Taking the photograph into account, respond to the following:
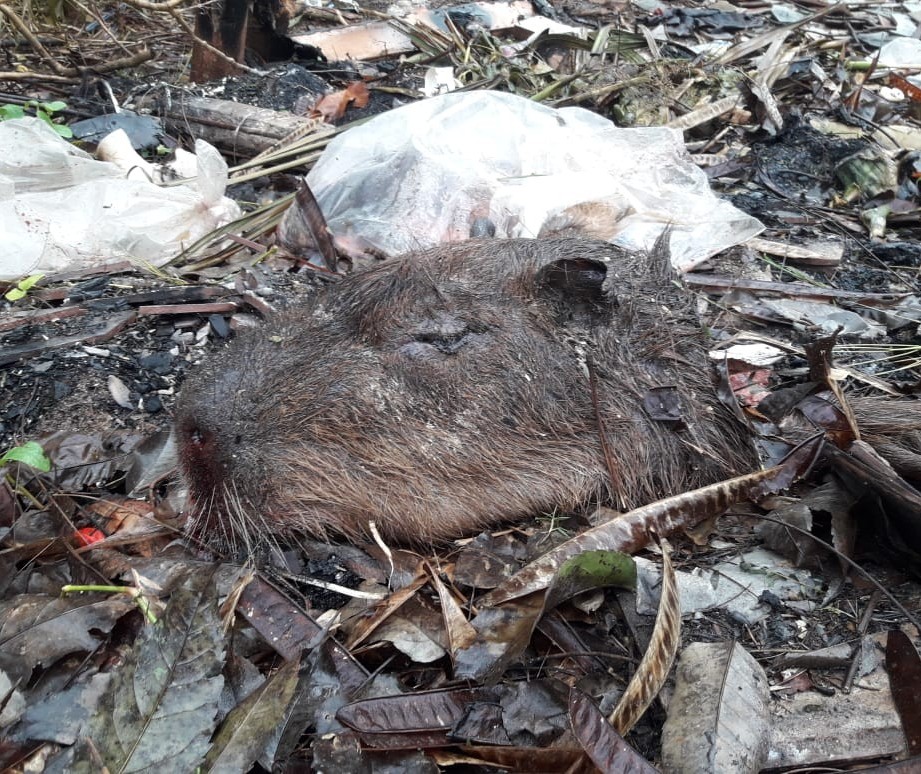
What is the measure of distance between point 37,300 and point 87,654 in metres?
2.22

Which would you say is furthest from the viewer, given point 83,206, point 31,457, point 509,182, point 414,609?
point 83,206

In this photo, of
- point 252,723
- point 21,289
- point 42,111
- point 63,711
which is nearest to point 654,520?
point 252,723

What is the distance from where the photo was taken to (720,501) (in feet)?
8.75

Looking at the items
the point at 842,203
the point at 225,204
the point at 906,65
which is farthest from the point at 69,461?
the point at 906,65

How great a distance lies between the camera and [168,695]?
1785mm

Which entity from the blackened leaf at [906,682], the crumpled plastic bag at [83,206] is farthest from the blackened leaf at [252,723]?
the crumpled plastic bag at [83,206]

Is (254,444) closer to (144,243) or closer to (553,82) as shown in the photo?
(144,243)

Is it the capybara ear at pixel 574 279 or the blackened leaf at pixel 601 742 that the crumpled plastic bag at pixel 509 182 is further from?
the blackened leaf at pixel 601 742

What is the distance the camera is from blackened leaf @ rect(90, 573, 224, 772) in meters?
1.71

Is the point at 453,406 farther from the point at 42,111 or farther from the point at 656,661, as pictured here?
the point at 42,111

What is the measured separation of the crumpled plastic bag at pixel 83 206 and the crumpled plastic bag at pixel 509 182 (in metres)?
0.61

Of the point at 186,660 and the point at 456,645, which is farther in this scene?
the point at 456,645

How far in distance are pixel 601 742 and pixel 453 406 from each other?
3.93 ft

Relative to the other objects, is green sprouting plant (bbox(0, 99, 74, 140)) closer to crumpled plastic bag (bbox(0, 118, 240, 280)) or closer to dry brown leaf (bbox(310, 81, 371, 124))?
crumpled plastic bag (bbox(0, 118, 240, 280))
